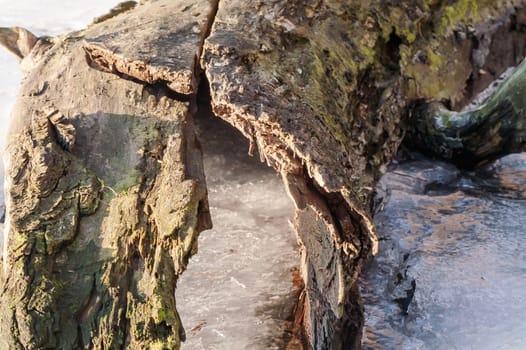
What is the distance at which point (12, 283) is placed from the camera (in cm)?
184

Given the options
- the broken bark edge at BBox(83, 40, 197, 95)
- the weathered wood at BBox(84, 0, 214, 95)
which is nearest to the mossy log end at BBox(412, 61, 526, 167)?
the weathered wood at BBox(84, 0, 214, 95)

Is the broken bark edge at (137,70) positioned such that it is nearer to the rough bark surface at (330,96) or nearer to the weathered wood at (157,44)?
the weathered wood at (157,44)

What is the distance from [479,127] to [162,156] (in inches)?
60.5

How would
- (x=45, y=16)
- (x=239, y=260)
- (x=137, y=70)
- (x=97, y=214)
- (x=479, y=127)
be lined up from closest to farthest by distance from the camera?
(x=97, y=214), (x=137, y=70), (x=239, y=260), (x=479, y=127), (x=45, y=16)

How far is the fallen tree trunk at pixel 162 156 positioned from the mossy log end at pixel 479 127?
478 mm

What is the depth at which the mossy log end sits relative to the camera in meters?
2.95

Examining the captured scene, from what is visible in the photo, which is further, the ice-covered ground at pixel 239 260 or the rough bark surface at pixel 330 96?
the ice-covered ground at pixel 239 260

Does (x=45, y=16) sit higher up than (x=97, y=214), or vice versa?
(x=45, y=16)

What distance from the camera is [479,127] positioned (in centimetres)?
305

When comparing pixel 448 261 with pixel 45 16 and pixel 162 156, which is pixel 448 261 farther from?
pixel 45 16

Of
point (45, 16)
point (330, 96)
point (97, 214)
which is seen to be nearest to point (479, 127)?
point (330, 96)

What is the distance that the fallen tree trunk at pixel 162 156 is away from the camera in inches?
72.6

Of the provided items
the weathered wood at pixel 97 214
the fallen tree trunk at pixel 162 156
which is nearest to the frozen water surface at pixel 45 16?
the fallen tree trunk at pixel 162 156

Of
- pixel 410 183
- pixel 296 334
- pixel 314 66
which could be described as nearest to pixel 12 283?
pixel 296 334
